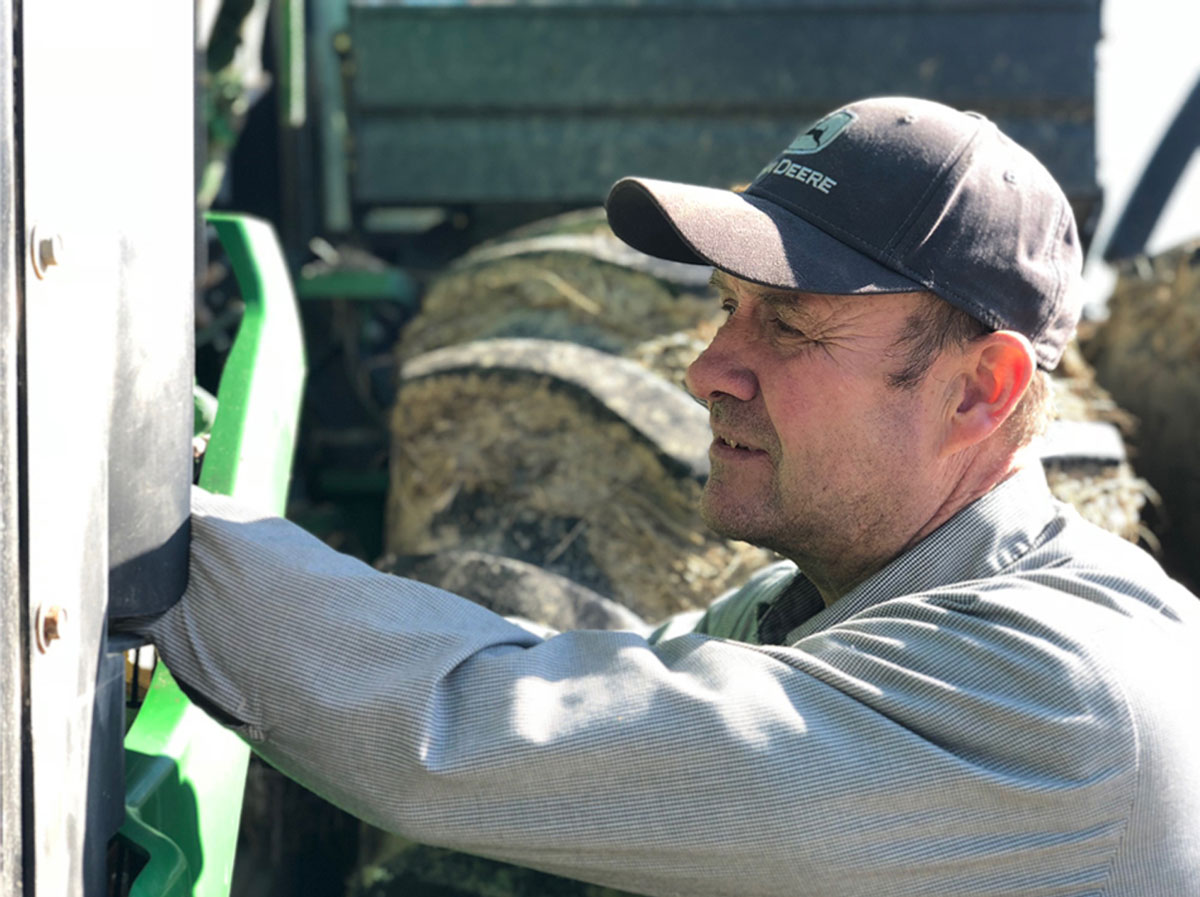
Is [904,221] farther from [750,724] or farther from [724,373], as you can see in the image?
[750,724]

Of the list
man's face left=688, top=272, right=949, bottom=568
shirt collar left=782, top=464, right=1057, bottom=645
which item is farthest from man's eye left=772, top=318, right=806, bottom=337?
shirt collar left=782, top=464, right=1057, bottom=645

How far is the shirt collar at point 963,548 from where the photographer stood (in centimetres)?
121

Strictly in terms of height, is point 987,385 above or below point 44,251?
below

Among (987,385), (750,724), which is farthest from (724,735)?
(987,385)

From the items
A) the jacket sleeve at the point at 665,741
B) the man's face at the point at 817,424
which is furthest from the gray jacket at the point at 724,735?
the man's face at the point at 817,424

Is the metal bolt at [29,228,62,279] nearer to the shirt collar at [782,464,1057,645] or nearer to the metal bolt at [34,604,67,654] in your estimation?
the metal bolt at [34,604,67,654]

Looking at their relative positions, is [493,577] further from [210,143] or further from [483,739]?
[210,143]

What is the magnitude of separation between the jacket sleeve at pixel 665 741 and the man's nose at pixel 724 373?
13.6 inches

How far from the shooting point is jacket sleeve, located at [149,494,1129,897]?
93 cm

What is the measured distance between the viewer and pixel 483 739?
928 mm

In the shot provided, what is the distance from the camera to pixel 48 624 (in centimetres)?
83

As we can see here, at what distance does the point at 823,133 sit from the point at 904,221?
0.15m

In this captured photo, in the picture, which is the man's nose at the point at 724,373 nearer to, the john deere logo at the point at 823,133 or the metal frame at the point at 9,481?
the john deere logo at the point at 823,133

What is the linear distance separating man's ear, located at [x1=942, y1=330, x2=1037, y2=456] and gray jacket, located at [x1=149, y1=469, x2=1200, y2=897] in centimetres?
26
